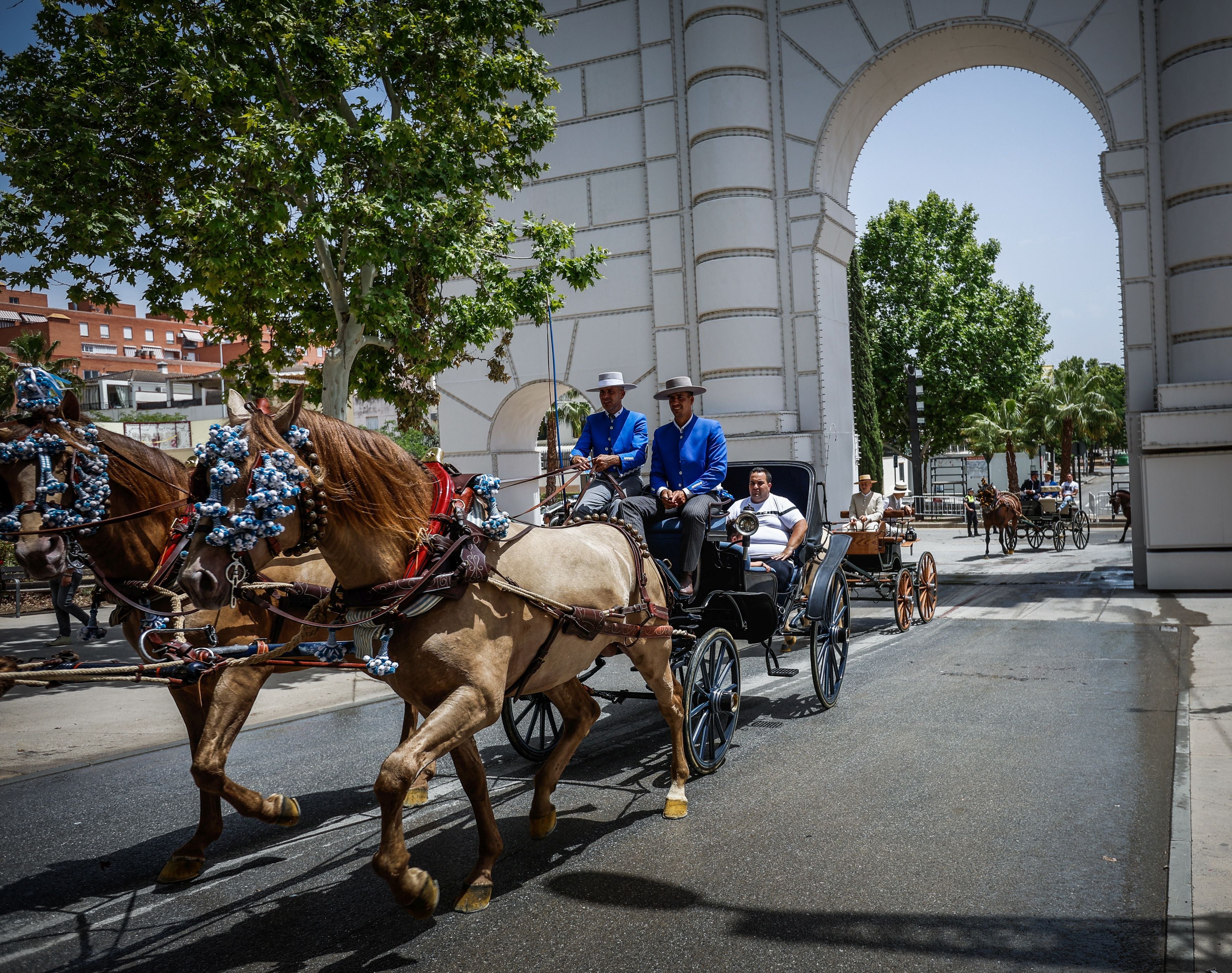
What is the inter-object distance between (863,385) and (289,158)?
26.7 metres

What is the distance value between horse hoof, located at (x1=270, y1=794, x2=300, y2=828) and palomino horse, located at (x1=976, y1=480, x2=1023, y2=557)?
64.9 ft

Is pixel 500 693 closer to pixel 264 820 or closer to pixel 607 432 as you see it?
pixel 264 820

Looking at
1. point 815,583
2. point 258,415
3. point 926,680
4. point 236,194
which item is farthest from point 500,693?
point 236,194

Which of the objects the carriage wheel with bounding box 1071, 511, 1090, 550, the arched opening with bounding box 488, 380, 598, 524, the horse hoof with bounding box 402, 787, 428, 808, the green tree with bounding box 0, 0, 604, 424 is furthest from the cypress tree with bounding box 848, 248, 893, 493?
the horse hoof with bounding box 402, 787, 428, 808

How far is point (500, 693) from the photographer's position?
3770mm

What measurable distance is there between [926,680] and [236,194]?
28.2ft

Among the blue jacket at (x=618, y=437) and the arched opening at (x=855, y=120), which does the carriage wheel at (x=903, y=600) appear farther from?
the blue jacket at (x=618, y=437)

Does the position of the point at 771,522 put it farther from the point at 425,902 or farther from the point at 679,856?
the point at 425,902

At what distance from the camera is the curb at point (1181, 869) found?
10.7ft

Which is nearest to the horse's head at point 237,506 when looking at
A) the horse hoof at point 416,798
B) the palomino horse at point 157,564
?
the palomino horse at point 157,564

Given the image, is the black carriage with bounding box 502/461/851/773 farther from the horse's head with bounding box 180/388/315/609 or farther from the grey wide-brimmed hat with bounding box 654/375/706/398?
the horse's head with bounding box 180/388/315/609

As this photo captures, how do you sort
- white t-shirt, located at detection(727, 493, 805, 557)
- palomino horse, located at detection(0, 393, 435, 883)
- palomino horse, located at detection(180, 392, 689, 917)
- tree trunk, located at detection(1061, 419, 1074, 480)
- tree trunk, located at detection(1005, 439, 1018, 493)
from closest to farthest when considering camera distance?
1. palomino horse, located at detection(180, 392, 689, 917)
2. palomino horse, located at detection(0, 393, 435, 883)
3. white t-shirt, located at detection(727, 493, 805, 557)
4. tree trunk, located at detection(1061, 419, 1074, 480)
5. tree trunk, located at detection(1005, 439, 1018, 493)

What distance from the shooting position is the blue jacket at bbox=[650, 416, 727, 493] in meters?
6.31

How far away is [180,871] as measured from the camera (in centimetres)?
422
